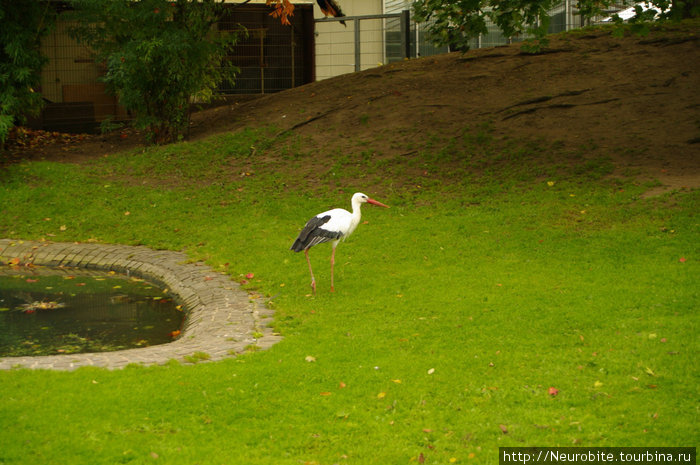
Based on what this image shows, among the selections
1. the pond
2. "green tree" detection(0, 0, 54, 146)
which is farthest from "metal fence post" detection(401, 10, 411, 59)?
the pond

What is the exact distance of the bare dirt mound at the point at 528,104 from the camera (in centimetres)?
1495

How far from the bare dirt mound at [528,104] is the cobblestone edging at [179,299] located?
6.18 metres

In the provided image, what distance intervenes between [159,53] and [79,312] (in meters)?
9.00

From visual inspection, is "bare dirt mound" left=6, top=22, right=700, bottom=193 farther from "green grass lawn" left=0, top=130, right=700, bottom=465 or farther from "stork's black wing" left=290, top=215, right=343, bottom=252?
"stork's black wing" left=290, top=215, right=343, bottom=252

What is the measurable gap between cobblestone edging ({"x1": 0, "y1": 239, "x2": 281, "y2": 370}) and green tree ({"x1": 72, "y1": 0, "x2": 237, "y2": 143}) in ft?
19.1

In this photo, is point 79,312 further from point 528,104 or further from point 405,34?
point 405,34

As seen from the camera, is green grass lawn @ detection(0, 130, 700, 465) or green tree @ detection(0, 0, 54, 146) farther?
green tree @ detection(0, 0, 54, 146)

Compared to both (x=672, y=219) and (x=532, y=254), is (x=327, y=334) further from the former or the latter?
(x=672, y=219)

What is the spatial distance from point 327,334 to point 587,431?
3206 mm

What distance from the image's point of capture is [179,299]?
33.5 ft

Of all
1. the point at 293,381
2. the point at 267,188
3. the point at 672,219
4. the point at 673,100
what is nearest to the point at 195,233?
the point at 267,188

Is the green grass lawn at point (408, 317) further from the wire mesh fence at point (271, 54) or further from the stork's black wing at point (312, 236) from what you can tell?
the wire mesh fence at point (271, 54)

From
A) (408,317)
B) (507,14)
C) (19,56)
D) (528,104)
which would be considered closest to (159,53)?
(19,56)

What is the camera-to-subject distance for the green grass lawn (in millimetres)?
5219
